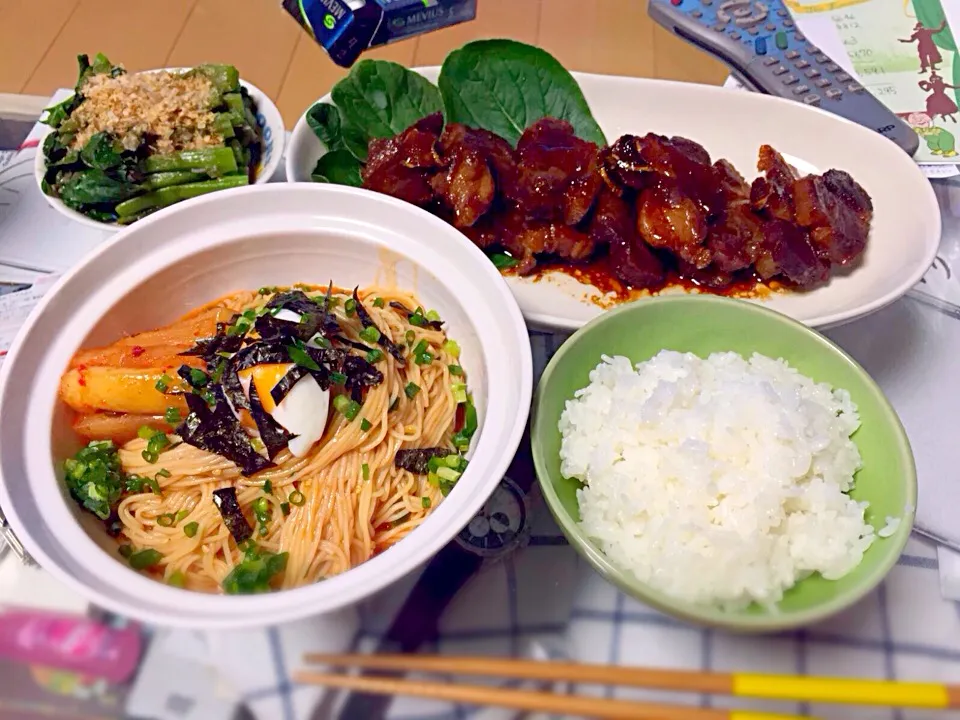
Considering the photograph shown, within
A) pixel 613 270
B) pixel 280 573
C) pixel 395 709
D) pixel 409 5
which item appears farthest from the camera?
pixel 409 5

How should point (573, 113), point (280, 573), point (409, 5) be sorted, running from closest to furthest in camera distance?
point (280, 573)
point (573, 113)
point (409, 5)

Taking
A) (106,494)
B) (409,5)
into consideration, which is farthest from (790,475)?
(409,5)

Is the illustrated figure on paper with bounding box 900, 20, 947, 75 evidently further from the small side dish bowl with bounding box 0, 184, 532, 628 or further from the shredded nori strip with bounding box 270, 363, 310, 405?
the shredded nori strip with bounding box 270, 363, 310, 405

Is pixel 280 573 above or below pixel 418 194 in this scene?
below

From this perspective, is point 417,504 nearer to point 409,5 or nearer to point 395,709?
point 395,709

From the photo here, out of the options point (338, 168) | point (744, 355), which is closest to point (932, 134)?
point (744, 355)

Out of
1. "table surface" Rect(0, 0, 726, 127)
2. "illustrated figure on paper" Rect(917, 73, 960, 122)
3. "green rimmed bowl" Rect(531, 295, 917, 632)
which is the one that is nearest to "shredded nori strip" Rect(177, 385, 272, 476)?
"green rimmed bowl" Rect(531, 295, 917, 632)

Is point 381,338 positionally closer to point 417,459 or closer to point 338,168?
point 417,459
